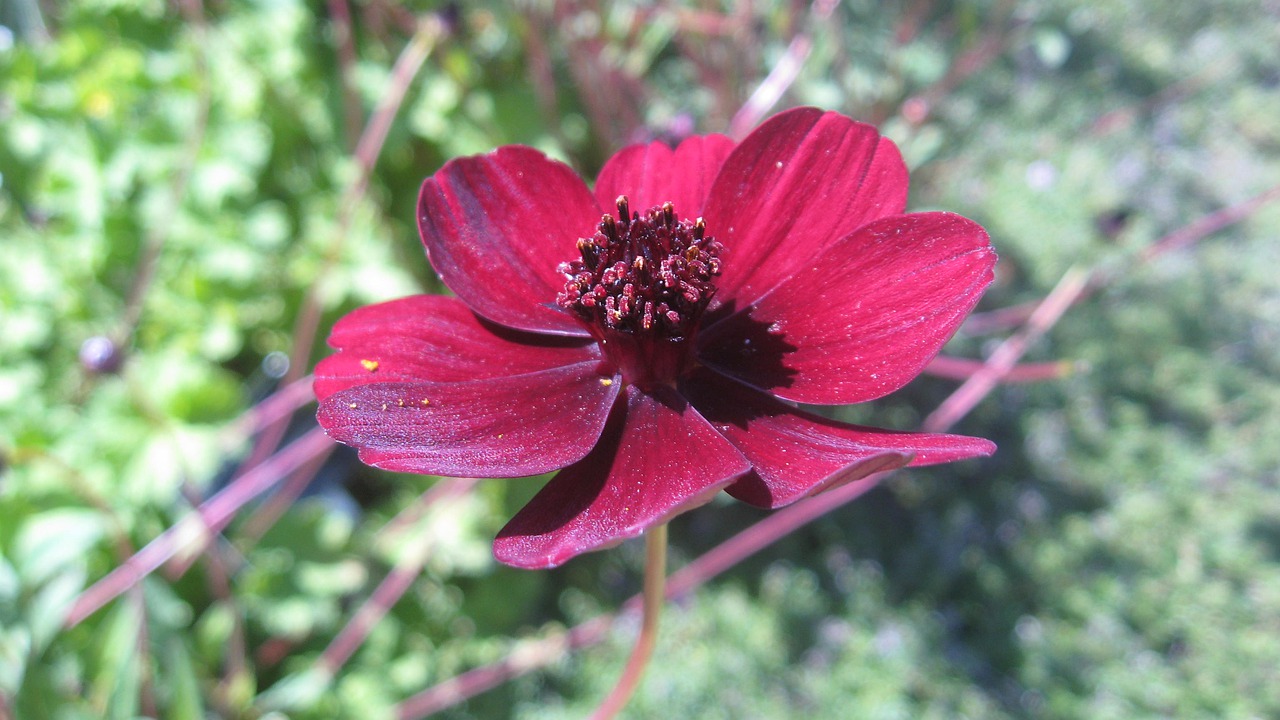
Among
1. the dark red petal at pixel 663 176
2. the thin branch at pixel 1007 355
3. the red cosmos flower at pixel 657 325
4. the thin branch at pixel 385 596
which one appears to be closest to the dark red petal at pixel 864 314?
the red cosmos flower at pixel 657 325

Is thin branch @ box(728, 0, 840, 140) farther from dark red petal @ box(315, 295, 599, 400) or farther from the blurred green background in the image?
dark red petal @ box(315, 295, 599, 400)

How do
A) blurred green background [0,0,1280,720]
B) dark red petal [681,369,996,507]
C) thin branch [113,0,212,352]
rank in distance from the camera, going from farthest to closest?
thin branch [113,0,212,352], blurred green background [0,0,1280,720], dark red petal [681,369,996,507]

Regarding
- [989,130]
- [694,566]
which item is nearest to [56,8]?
[694,566]

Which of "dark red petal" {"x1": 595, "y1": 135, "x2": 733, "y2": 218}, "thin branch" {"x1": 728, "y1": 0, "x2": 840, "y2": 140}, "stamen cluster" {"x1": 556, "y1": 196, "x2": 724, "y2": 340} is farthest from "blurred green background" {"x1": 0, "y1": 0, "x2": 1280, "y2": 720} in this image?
"stamen cluster" {"x1": 556, "y1": 196, "x2": 724, "y2": 340}

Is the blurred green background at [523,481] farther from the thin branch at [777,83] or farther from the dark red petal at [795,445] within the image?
the dark red petal at [795,445]

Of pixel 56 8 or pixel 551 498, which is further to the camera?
pixel 56 8

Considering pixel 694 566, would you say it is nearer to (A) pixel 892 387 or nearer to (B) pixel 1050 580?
(B) pixel 1050 580
